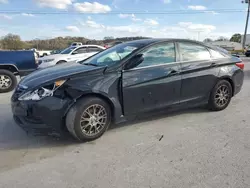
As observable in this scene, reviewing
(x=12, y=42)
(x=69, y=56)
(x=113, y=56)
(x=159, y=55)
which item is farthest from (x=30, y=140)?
(x=12, y=42)

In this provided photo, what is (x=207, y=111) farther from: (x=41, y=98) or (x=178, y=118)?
(x=41, y=98)

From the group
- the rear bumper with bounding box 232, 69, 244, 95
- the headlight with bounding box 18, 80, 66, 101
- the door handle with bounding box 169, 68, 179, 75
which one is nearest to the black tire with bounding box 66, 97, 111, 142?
the headlight with bounding box 18, 80, 66, 101

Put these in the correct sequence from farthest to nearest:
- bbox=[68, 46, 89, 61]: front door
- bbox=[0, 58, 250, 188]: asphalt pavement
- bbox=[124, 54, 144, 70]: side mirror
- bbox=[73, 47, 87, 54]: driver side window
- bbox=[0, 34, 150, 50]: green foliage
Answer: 1. bbox=[0, 34, 150, 50]: green foliage
2. bbox=[73, 47, 87, 54]: driver side window
3. bbox=[68, 46, 89, 61]: front door
4. bbox=[124, 54, 144, 70]: side mirror
5. bbox=[0, 58, 250, 188]: asphalt pavement

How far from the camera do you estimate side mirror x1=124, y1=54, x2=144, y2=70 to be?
3.62 metres

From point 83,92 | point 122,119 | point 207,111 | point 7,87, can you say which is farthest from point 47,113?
point 7,87

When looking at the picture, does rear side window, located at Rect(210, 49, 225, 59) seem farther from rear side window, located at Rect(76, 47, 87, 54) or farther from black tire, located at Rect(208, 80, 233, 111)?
rear side window, located at Rect(76, 47, 87, 54)

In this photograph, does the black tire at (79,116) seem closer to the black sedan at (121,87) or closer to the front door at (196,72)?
the black sedan at (121,87)

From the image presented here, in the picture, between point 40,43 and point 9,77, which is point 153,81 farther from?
point 40,43

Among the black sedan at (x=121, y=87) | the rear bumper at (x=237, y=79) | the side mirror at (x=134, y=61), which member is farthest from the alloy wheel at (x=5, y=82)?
the rear bumper at (x=237, y=79)

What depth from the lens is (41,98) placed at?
3.19m

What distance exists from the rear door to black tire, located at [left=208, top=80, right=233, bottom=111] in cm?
13

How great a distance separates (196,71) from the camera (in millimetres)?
4289

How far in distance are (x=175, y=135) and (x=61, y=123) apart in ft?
5.76

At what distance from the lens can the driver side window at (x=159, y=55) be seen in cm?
382
